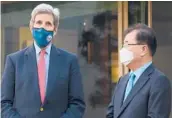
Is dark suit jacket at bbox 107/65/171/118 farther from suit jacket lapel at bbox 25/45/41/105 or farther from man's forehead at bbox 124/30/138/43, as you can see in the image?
suit jacket lapel at bbox 25/45/41/105

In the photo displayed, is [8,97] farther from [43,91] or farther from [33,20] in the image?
[33,20]

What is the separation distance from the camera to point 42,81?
3857 mm

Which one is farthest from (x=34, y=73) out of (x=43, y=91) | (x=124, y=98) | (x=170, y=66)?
(x=170, y=66)

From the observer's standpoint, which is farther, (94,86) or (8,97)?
(94,86)

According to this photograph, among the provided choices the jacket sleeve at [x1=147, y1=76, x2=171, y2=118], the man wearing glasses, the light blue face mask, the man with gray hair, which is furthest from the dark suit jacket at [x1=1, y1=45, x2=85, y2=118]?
the jacket sleeve at [x1=147, y1=76, x2=171, y2=118]

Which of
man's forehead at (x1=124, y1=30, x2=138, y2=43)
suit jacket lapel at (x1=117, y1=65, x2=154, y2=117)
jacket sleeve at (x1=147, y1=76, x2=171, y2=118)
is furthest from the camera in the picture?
man's forehead at (x1=124, y1=30, x2=138, y2=43)

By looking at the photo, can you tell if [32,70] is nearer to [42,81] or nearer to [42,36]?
[42,81]

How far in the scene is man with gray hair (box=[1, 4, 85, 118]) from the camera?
381cm

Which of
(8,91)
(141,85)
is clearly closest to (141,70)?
(141,85)

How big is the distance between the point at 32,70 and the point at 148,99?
0.89 m

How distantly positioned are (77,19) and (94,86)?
111cm

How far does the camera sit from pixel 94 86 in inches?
327

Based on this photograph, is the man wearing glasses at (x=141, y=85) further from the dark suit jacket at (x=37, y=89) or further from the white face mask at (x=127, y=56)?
the dark suit jacket at (x=37, y=89)

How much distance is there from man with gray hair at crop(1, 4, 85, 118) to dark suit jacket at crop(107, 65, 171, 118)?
39cm
